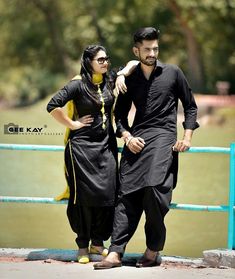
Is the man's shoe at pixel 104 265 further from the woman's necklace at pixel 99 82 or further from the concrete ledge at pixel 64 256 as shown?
the woman's necklace at pixel 99 82

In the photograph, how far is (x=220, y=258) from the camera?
5.79 metres

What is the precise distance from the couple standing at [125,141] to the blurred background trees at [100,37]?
2511cm

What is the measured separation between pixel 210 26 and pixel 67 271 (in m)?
28.5

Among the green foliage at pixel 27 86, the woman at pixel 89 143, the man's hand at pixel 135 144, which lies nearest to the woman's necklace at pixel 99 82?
the woman at pixel 89 143

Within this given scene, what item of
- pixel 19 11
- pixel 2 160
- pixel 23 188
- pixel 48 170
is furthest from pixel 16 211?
pixel 19 11

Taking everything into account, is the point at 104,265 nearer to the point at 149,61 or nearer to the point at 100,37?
the point at 149,61

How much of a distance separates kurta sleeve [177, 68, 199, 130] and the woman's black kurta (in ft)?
1.62

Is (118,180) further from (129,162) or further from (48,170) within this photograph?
(48,170)

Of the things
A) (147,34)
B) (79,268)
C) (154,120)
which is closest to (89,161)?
(154,120)

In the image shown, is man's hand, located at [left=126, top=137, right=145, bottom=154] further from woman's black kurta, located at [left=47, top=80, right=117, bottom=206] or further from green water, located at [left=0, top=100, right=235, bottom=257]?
green water, located at [left=0, top=100, right=235, bottom=257]

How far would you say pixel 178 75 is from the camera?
5746 millimetres

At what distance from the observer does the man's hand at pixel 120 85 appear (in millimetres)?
5680

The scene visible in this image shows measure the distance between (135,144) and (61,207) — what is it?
4817 mm

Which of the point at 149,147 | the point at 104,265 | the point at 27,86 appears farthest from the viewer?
the point at 27,86
